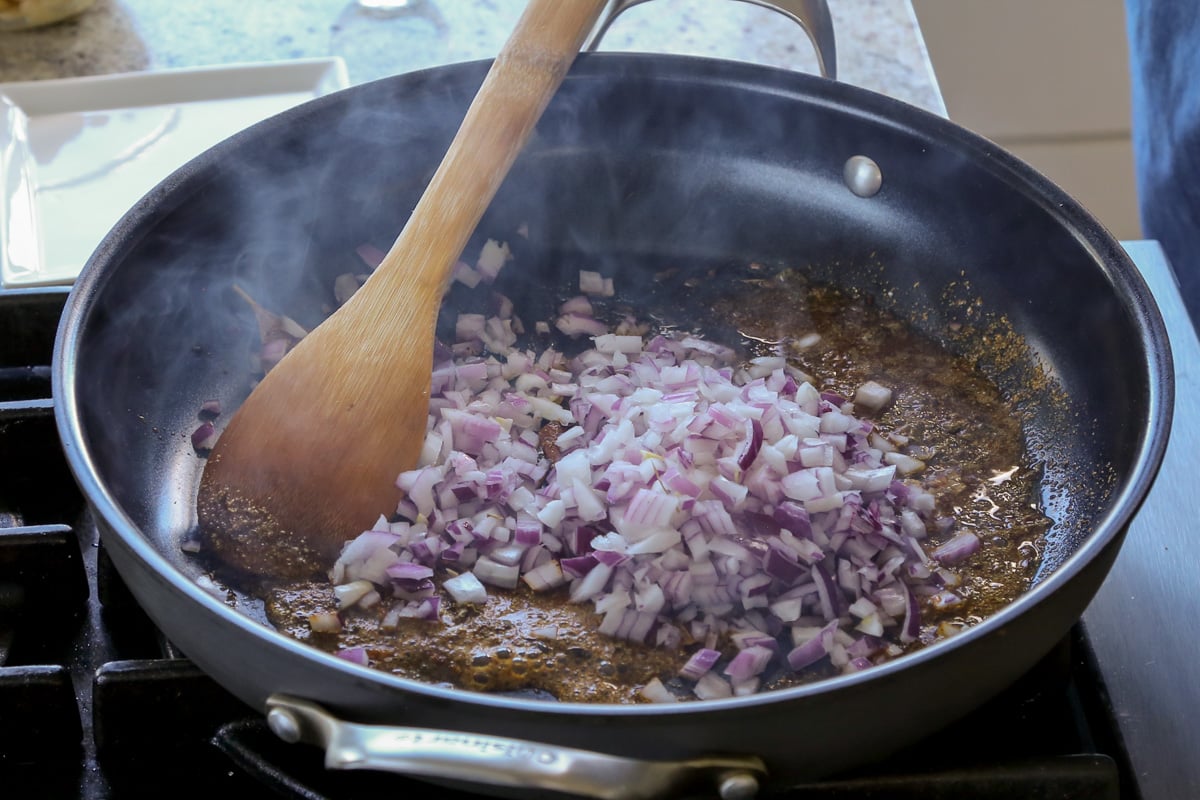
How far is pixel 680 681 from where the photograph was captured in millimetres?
871

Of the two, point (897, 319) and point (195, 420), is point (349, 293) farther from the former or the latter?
point (897, 319)

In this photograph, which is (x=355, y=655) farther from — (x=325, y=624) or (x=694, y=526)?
(x=694, y=526)

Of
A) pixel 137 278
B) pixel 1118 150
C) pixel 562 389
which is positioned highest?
pixel 137 278

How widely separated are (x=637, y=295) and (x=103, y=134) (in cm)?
73

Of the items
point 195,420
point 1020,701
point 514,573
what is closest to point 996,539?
point 1020,701

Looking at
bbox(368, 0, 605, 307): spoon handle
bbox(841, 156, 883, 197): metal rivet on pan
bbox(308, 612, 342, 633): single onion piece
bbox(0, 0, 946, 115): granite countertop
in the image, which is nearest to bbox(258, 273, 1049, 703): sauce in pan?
bbox(308, 612, 342, 633): single onion piece

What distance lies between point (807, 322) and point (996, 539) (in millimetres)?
324

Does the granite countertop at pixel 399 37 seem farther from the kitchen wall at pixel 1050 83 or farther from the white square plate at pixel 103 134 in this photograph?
the kitchen wall at pixel 1050 83

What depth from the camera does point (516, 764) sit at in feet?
1.94

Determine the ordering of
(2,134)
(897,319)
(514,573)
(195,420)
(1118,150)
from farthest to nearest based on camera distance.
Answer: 1. (1118,150)
2. (2,134)
3. (897,319)
4. (195,420)
5. (514,573)

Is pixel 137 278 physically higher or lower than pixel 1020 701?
higher

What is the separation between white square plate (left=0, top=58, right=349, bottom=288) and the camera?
1287 millimetres

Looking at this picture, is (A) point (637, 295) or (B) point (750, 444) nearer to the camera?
(B) point (750, 444)

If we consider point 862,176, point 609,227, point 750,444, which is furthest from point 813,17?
point 750,444
